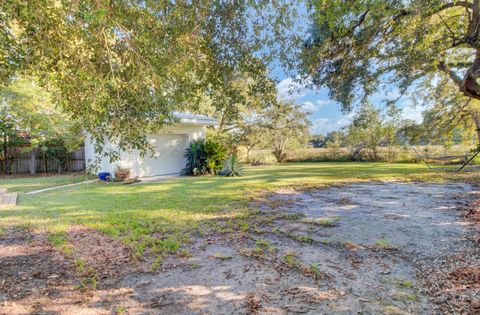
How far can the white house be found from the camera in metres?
11.7

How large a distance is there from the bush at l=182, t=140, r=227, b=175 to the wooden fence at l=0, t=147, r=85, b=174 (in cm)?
662

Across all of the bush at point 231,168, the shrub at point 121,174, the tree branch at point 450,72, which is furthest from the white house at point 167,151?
the tree branch at point 450,72

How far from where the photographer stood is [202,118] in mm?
13000

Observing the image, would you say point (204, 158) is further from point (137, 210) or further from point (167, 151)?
point (137, 210)

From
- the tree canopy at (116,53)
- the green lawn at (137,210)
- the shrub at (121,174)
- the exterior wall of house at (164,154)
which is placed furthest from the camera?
the exterior wall of house at (164,154)

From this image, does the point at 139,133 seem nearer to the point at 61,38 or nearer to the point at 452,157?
the point at 61,38

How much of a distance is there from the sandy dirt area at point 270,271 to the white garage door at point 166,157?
25.8 feet

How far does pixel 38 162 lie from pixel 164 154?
794 centimetres

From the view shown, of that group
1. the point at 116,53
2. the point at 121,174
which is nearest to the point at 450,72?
the point at 116,53

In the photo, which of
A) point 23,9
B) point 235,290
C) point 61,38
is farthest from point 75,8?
point 235,290

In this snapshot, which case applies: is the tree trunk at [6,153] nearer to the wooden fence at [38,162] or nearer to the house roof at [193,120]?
the wooden fence at [38,162]

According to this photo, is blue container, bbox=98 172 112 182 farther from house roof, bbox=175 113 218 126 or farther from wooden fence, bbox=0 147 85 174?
wooden fence, bbox=0 147 85 174

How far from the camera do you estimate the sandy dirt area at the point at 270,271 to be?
2342mm

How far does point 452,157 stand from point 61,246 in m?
21.2
